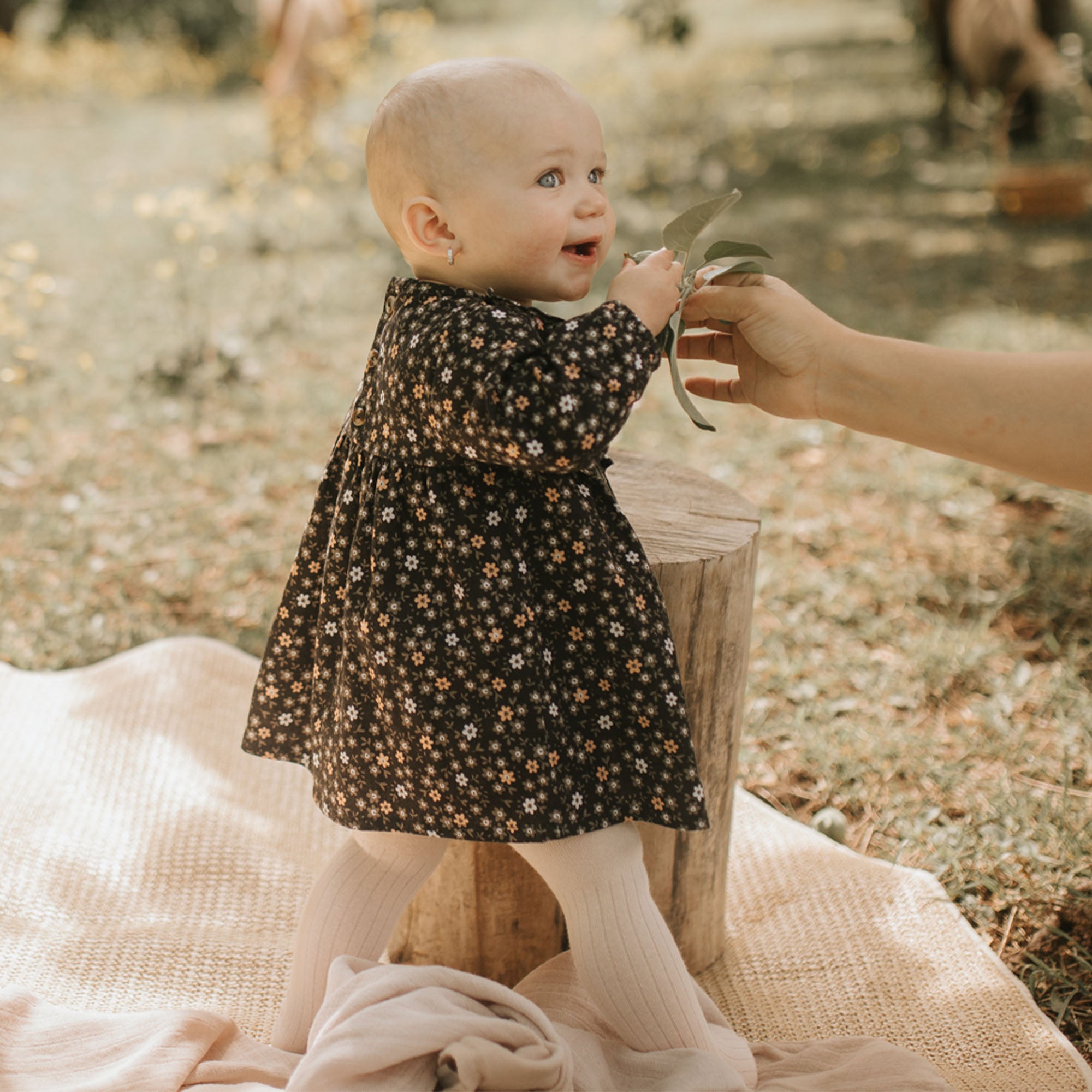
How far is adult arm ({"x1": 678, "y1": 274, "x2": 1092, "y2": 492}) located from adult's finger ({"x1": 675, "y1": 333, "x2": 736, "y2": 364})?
3.8 inches

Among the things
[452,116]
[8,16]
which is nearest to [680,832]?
[452,116]

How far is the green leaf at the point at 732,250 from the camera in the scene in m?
1.88

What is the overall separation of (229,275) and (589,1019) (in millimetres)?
5205

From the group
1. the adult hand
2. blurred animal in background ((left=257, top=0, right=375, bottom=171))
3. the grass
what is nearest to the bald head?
the adult hand

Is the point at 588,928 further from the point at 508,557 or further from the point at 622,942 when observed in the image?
the point at 508,557

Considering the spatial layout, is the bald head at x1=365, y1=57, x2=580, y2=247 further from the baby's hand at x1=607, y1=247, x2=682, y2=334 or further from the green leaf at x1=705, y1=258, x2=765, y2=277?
the green leaf at x1=705, y1=258, x2=765, y2=277

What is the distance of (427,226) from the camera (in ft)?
5.57

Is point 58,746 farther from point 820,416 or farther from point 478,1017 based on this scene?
point 820,416

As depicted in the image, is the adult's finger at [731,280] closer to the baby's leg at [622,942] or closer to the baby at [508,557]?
the baby at [508,557]

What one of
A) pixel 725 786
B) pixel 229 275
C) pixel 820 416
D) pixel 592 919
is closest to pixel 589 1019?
pixel 592 919

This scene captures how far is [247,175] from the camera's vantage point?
7449 mm

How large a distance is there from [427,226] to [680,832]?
3.93 ft

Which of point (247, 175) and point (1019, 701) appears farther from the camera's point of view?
point (247, 175)

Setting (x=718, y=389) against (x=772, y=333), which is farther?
(x=718, y=389)
